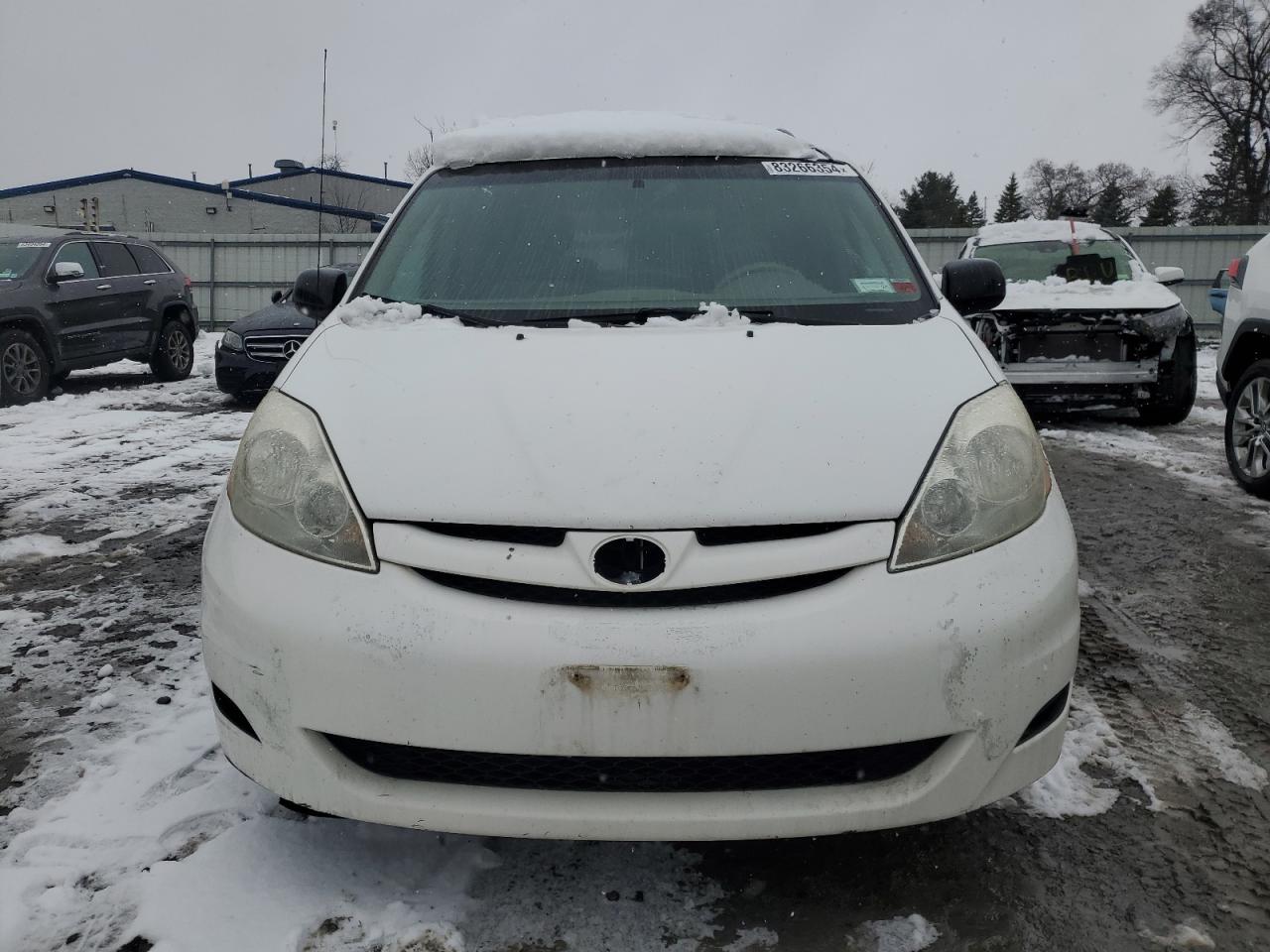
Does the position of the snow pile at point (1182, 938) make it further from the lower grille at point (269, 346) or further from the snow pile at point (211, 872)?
the lower grille at point (269, 346)

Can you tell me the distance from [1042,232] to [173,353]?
9696mm

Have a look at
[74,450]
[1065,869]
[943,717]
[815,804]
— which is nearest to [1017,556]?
[943,717]

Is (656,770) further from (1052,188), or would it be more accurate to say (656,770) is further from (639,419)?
(1052,188)

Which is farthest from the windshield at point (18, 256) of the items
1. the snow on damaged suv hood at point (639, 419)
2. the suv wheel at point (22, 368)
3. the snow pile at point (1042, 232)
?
the snow pile at point (1042, 232)

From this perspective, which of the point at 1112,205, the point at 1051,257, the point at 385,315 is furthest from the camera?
the point at 1112,205

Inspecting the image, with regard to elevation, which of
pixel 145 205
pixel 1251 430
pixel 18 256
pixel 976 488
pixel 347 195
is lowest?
pixel 1251 430

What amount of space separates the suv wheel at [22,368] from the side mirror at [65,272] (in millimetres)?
750

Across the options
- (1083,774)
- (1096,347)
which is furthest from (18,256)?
(1083,774)

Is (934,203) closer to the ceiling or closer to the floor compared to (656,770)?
closer to the ceiling

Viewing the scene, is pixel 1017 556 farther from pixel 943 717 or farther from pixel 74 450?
pixel 74 450

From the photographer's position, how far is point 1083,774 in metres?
2.36

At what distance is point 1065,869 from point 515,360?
1581mm

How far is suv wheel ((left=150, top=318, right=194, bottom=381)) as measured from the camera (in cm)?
1116

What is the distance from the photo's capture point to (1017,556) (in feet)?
5.75
